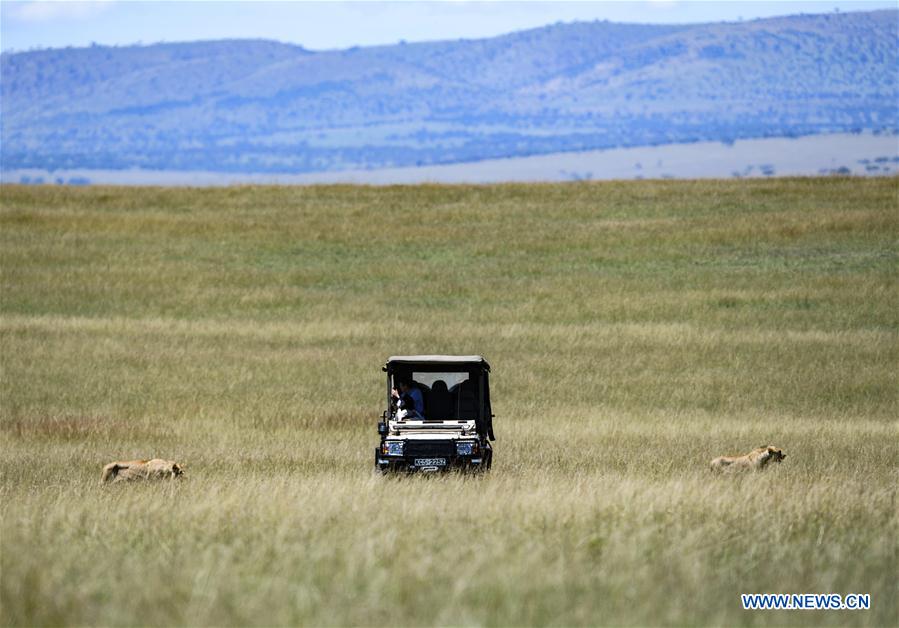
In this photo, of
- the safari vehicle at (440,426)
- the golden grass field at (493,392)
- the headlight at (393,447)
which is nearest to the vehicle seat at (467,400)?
the safari vehicle at (440,426)

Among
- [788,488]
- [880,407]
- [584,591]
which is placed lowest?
[880,407]

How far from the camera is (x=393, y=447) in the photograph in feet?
48.3

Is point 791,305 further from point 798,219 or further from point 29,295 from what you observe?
point 29,295

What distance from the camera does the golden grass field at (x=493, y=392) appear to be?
8.22 meters

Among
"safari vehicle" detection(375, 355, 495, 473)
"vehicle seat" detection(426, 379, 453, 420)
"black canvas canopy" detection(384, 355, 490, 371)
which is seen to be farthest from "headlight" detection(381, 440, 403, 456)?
"vehicle seat" detection(426, 379, 453, 420)

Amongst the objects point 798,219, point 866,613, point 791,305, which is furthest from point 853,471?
point 798,219

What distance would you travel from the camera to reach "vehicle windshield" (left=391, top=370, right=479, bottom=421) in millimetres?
15422

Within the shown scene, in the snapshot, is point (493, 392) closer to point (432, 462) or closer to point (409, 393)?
point (409, 393)

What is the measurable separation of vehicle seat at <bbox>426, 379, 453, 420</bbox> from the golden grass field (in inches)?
40.5

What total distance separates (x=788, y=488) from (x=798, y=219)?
128ft

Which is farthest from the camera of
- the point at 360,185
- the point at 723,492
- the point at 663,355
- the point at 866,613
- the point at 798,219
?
the point at 360,185

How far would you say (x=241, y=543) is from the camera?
30.3 ft

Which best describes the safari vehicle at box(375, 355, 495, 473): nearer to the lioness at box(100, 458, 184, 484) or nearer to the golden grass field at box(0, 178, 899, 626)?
the golden grass field at box(0, 178, 899, 626)

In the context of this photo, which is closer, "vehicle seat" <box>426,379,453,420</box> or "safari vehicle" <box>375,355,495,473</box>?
"safari vehicle" <box>375,355,495,473</box>
